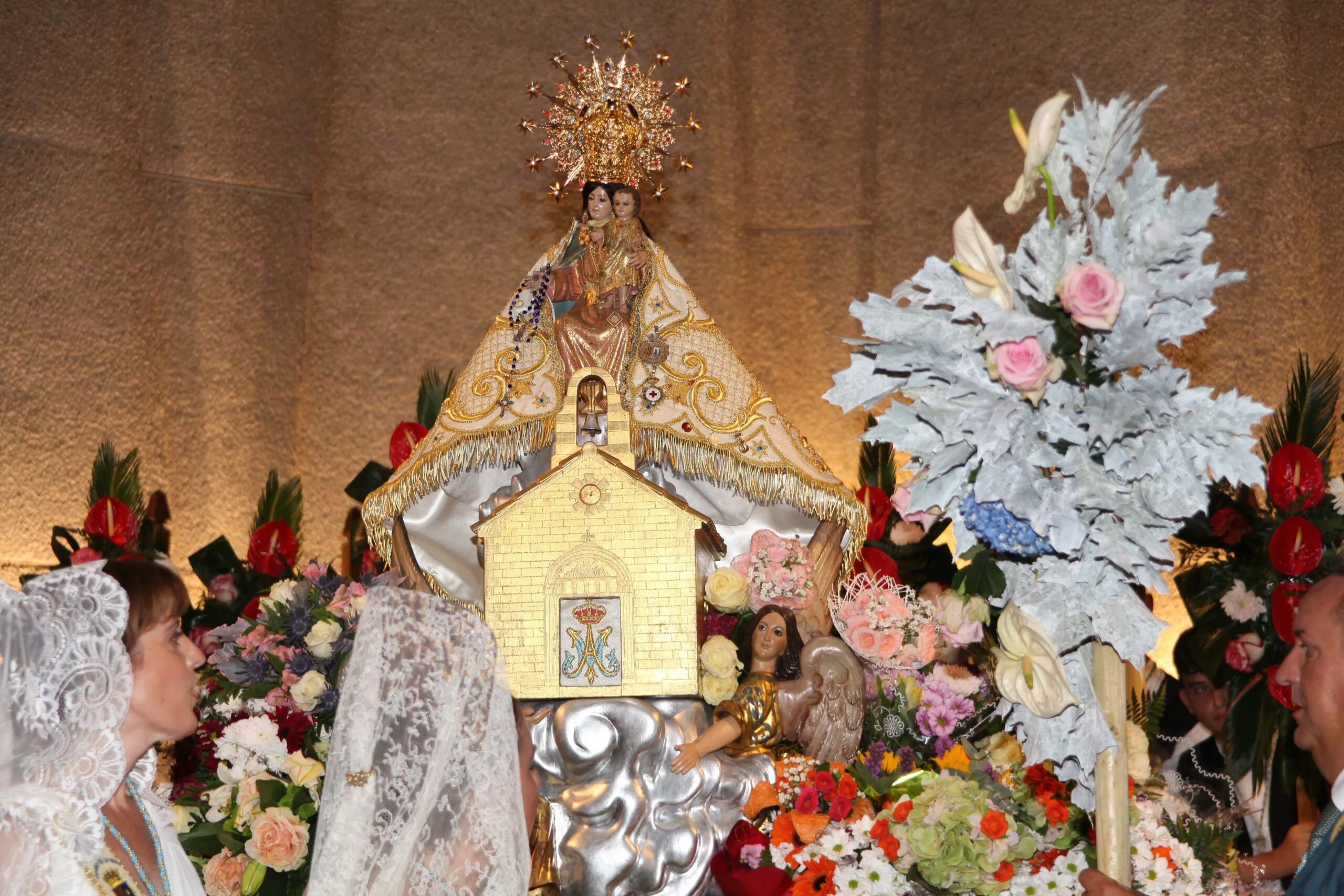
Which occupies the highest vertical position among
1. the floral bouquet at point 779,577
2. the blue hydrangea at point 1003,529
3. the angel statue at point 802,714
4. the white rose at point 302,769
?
the floral bouquet at point 779,577

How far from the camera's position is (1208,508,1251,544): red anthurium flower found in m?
5.72

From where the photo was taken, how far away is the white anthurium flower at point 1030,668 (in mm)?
2547

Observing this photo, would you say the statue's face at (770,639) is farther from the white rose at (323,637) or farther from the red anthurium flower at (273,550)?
the red anthurium flower at (273,550)

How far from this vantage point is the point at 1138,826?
12.5 ft

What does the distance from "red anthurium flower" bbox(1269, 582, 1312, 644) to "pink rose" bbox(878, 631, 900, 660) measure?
1574 mm

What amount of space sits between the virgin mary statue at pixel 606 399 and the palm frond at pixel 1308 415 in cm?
191

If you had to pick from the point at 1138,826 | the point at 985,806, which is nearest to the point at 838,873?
the point at 985,806

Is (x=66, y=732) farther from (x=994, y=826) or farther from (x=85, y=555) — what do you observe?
(x=85, y=555)

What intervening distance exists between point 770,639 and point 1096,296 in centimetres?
239

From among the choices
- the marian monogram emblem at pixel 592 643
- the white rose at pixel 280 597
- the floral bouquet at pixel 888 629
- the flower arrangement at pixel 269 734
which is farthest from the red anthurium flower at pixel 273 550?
the floral bouquet at pixel 888 629

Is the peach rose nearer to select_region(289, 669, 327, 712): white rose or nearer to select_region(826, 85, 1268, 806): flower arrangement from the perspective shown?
select_region(289, 669, 327, 712): white rose

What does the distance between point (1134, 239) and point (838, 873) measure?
1.88 meters

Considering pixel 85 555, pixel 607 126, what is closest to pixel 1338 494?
pixel 607 126

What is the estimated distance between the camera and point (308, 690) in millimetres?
4246
